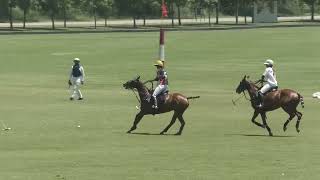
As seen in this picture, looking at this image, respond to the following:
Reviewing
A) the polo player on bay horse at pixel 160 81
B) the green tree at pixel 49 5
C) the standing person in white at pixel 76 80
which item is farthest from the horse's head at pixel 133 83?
the green tree at pixel 49 5

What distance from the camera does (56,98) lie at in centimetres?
4497

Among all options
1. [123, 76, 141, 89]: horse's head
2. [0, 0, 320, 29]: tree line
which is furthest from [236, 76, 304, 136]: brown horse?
[0, 0, 320, 29]: tree line

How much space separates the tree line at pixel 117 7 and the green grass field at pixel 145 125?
189 ft

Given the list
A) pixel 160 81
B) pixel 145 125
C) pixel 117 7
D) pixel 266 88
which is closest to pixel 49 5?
pixel 117 7

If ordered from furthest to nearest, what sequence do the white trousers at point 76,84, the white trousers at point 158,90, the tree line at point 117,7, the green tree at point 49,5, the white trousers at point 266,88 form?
the green tree at point 49,5, the tree line at point 117,7, the white trousers at point 76,84, the white trousers at point 266,88, the white trousers at point 158,90

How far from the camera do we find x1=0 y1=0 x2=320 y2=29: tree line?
5448 inches

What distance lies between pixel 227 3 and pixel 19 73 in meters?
110

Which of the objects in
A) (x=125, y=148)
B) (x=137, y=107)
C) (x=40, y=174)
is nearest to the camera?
(x=40, y=174)

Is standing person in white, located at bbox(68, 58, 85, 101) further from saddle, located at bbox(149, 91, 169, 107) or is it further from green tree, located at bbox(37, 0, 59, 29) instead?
green tree, located at bbox(37, 0, 59, 29)

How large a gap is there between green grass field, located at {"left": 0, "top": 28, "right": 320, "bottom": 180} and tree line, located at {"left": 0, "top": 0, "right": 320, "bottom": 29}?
57.5m

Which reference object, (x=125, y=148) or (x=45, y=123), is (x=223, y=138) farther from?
(x=45, y=123)

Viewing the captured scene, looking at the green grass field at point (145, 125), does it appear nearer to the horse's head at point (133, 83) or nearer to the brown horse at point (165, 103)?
the brown horse at point (165, 103)

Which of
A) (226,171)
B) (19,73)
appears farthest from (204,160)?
(19,73)

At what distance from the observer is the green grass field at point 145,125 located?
2192cm
